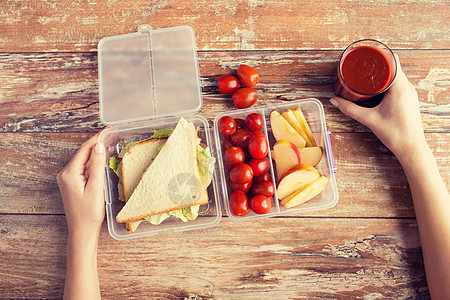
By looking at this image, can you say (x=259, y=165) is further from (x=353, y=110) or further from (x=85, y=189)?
(x=85, y=189)

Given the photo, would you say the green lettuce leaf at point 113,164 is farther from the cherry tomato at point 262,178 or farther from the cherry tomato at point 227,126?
the cherry tomato at point 262,178

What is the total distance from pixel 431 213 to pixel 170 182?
0.95 m

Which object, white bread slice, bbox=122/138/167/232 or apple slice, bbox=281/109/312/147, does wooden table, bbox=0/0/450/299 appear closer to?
apple slice, bbox=281/109/312/147

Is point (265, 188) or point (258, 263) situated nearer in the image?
point (265, 188)

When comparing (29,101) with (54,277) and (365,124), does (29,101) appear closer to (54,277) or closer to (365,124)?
(54,277)

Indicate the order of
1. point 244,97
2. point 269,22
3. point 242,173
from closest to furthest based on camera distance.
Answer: point 242,173
point 244,97
point 269,22

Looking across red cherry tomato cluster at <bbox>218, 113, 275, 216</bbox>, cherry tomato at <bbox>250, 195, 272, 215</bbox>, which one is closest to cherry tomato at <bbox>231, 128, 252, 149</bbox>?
red cherry tomato cluster at <bbox>218, 113, 275, 216</bbox>

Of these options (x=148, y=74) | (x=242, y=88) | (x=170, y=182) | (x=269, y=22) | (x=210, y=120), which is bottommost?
(x=170, y=182)

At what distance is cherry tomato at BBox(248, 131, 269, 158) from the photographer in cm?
119

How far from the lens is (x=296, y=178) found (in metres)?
1.18

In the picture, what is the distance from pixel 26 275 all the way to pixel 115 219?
43 cm

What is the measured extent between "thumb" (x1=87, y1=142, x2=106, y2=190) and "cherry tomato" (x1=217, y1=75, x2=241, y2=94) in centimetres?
49

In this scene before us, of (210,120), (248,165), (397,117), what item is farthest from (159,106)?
(397,117)

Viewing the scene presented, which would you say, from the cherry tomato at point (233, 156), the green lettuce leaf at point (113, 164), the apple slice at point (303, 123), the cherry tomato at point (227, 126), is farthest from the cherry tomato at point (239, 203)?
the green lettuce leaf at point (113, 164)
